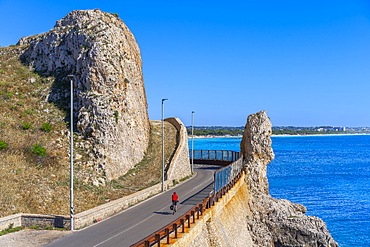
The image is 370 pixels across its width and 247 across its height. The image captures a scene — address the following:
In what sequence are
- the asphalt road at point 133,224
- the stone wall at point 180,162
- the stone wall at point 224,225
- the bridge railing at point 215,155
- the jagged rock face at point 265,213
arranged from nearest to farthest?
1. the asphalt road at point 133,224
2. the stone wall at point 224,225
3. the jagged rock face at point 265,213
4. the stone wall at point 180,162
5. the bridge railing at point 215,155

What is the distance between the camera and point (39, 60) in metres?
46.1

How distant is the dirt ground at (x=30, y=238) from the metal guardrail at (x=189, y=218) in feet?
18.5

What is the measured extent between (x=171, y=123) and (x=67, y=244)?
121 feet

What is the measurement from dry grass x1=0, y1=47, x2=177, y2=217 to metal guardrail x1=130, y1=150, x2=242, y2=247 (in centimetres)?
754

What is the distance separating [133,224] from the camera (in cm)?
2334

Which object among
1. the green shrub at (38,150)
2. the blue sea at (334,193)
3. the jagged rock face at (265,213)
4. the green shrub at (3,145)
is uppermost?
the green shrub at (3,145)

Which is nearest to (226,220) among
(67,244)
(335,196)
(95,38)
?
(67,244)

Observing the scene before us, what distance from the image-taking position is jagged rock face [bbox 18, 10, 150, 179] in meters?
37.2

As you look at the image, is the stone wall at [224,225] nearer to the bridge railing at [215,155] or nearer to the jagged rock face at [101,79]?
the jagged rock face at [101,79]

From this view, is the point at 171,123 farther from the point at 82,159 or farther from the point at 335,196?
the point at 335,196

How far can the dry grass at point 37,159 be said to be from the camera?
26922 millimetres

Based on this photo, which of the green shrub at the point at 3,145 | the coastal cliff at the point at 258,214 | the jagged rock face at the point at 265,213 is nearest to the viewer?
the coastal cliff at the point at 258,214

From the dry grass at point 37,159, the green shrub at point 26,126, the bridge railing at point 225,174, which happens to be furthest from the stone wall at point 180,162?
the green shrub at point 26,126

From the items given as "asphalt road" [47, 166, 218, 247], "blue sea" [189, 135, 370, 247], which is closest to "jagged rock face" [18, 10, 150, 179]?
"asphalt road" [47, 166, 218, 247]
